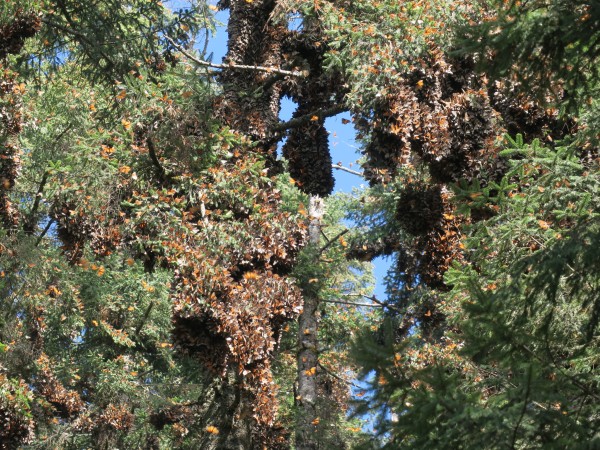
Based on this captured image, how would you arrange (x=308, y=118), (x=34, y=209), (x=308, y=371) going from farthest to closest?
1. (x=34, y=209)
2. (x=308, y=371)
3. (x=308, y=118)

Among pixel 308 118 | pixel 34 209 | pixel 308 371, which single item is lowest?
pixel 308 371

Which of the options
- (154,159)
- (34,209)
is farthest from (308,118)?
(34,209)

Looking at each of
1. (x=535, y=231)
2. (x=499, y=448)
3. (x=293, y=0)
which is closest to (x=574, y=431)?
(x=499, y=448)

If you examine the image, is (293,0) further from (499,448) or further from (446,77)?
(499,448)

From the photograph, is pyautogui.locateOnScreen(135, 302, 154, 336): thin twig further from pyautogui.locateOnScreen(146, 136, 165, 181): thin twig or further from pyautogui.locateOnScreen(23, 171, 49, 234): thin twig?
pyautogui.locateOnScreen(146, 136, 165, 181): thin twig

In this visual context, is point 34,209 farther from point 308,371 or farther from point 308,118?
point 308,118

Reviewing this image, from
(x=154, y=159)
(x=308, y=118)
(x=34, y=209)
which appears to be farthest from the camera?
(x=34, y=209)

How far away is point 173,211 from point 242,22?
2.84 m

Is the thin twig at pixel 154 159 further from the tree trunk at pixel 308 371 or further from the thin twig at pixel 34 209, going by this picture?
the thin twig at pixel 34 209

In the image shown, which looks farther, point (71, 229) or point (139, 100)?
point (71, 229)

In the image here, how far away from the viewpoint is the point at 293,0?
10.0m

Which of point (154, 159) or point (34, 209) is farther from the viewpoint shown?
point (34, 209)

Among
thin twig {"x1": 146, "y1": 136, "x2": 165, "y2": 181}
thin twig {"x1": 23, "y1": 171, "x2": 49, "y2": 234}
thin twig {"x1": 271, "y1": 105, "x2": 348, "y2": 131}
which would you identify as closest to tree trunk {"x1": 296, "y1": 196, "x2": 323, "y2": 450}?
thin twig {"x1": 271, "y1": 105, "x2": 348, "y2": 131}

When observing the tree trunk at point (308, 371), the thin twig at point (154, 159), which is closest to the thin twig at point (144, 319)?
the tree trunk at point (308, 371)
